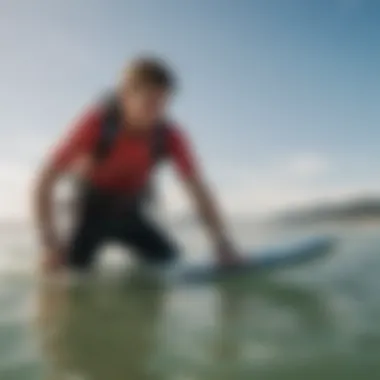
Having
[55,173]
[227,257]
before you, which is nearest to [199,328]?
[227,257]

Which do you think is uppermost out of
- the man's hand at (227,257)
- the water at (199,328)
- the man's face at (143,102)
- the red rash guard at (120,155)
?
the man's face at (143,102)

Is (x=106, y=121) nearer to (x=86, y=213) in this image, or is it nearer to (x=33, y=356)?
(x=86, y=213)

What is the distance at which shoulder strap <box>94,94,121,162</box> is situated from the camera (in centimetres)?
318

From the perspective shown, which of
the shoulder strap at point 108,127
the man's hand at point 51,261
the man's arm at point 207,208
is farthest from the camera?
the man's arm at point 207,208

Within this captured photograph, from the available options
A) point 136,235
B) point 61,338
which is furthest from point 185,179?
point 61,338

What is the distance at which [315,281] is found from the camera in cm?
337

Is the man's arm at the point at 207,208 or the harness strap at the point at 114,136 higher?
the harness strap at the point at 114,136

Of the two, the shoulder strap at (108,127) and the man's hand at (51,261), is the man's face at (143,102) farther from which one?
the man's hand at (51,261)

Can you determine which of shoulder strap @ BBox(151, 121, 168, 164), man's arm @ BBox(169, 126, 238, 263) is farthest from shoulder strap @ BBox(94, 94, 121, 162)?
man's arm @ BBox(169, 126, 238, 263)

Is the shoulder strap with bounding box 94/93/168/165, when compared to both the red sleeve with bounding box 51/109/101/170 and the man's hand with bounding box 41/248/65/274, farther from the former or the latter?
the man's hand with bounding box 41/248/65/274

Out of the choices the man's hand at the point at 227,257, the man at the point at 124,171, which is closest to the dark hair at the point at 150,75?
the man at the point at 124,171

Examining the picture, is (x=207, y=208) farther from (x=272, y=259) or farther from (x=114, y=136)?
(x=114, y=136)

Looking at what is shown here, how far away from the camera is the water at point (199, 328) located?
7.14 feet

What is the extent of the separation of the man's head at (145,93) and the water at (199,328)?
0.74 meters
